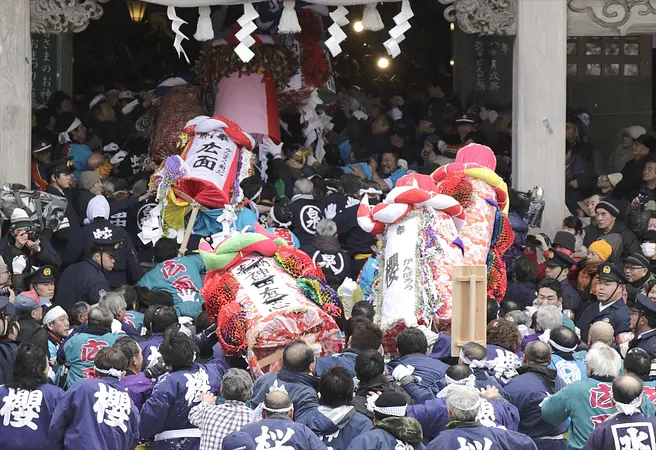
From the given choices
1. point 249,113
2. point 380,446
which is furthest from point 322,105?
point 380,446

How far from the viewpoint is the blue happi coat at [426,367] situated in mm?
10133

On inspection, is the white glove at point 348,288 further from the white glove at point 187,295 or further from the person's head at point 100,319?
the person's head at point 100,319

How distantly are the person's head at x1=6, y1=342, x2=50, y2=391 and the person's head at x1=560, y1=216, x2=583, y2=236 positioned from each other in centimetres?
645

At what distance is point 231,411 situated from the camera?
362 inches

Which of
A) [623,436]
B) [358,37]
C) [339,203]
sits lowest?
[623,436]

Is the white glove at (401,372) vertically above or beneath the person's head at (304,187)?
beneath

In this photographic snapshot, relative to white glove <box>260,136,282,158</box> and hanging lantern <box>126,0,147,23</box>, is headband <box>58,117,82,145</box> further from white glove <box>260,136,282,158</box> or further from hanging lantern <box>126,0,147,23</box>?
hanging lantern <box>126,0,147,23</box>

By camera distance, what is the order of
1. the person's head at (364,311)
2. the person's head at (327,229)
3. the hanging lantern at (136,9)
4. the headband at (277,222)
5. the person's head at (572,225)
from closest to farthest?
the person's head at (364,311)
the person's head at (327,229)
the headband at (277,222)
the person's head at (572,225)
the hanging lantern at (136,9)

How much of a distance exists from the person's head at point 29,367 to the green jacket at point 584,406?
3.09 metres

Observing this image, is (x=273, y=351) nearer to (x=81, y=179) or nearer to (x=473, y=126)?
(x=81, y=179)

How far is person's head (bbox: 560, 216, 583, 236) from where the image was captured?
14.9 metres

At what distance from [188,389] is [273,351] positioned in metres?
1.35

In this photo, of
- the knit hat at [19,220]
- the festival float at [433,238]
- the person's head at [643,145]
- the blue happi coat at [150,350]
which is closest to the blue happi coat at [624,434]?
the festival float at [433,238]

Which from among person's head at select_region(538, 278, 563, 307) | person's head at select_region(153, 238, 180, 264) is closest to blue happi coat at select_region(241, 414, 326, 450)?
person's head at select_region(538, 278, 563, 307)
